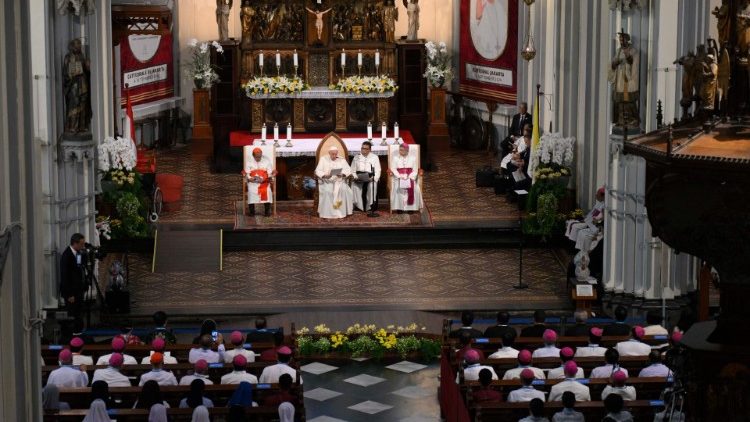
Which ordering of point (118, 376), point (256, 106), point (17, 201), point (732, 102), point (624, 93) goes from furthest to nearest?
point (256, 106) → point (624, 93) → point (118, 376) → point (17, 201) → point (732, 102)

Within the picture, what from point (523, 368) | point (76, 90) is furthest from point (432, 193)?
point (523, 368)

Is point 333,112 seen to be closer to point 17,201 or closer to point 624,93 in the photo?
point 624,93

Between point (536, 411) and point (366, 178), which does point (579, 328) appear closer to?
point (536, 411)

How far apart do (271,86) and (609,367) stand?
16.2 m

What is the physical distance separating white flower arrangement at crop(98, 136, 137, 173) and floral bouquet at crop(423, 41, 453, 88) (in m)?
9.89

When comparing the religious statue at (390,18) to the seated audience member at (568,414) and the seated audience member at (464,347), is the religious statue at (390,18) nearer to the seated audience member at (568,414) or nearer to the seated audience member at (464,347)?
the seated audience member at (464,347)

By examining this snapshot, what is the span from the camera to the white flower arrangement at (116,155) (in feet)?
79.0

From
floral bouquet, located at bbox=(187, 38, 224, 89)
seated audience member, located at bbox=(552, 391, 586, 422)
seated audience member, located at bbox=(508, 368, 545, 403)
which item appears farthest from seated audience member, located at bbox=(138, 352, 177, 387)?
floral bouquet, located at bbox=(187, 38, 224, 89)

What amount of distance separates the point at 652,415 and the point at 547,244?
35.4 feet

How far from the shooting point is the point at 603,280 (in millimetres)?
22438

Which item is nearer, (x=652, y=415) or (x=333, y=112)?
(x=652, y=415)

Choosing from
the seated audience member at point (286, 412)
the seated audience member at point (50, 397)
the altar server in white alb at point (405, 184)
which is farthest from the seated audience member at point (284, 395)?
the altar server in white alb at point (405, 184)

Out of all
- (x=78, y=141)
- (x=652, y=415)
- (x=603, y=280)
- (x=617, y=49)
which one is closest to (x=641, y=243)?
(x=603, y=280)

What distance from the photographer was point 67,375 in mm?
16203
